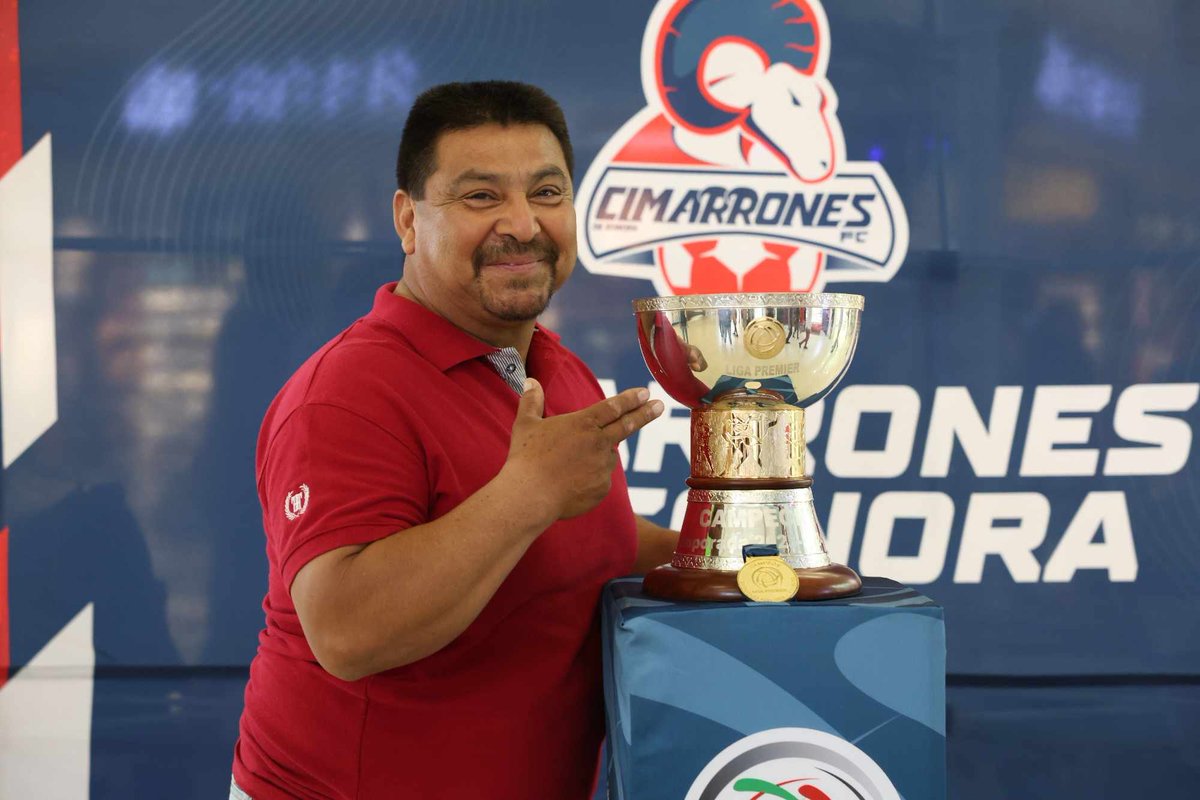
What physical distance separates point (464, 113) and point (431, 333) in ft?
0.87

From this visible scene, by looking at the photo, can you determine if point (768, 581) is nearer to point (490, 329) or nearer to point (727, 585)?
point (727, 585)

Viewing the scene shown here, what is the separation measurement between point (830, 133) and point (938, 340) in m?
0.51

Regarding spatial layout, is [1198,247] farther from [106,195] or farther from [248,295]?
[106,195]

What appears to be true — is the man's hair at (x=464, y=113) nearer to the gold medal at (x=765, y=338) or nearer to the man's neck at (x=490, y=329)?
the man's neck at (x=490, y=329)

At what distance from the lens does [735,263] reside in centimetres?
252

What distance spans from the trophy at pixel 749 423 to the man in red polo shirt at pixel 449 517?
0.12m

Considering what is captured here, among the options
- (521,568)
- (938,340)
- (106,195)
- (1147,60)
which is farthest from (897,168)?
(106,195)

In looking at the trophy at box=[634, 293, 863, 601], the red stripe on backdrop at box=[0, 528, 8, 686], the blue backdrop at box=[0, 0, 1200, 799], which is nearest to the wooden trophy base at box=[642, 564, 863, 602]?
the trophy at box=[634, 293, 863, 601]

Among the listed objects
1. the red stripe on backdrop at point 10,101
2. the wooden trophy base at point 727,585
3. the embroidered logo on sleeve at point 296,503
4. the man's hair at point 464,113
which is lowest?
the wooden trophy base at point 727,585

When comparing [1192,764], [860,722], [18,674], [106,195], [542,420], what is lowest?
[1192,764]

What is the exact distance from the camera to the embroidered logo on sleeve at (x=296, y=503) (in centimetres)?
116

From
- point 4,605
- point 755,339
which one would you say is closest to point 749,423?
point 755,339

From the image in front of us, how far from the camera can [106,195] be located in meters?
2.49

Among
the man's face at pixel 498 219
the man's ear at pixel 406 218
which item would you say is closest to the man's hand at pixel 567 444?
the man's face at pixel 498 219
